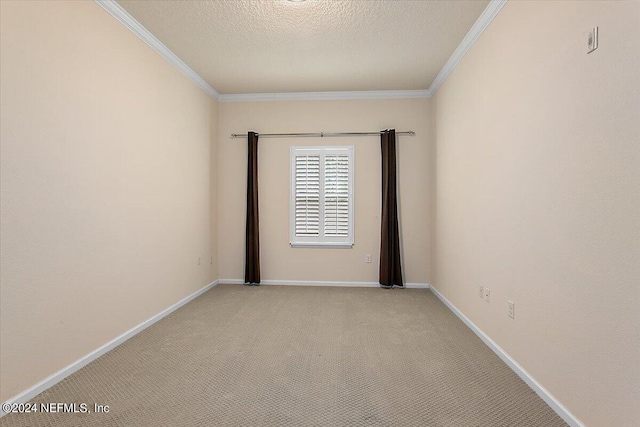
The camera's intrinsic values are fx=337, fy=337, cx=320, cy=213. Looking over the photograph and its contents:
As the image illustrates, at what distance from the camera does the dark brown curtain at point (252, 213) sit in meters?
4.93

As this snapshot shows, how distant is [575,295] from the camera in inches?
70.4

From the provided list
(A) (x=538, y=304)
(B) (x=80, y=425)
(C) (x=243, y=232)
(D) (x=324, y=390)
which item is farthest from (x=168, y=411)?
(C) (x=243, y=232)

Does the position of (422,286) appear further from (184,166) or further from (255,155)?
(184,166)

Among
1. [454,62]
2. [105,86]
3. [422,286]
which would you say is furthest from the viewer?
[422,286]

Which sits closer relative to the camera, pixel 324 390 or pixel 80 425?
pixel 80 425

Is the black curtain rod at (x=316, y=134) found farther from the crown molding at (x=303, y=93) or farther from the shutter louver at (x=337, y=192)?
the crown molding at (x=303, y=93)

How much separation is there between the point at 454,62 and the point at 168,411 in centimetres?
408

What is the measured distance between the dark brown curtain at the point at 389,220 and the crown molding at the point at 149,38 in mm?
2591

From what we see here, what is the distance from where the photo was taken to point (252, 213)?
4938 mm

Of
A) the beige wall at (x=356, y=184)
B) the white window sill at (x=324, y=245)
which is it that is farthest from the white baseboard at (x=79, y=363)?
the white window sill at (x=324, y=245)

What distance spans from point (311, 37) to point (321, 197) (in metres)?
2.24

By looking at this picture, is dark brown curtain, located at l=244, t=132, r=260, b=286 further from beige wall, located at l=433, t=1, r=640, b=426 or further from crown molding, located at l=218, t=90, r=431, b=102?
beige wall, located at l=433, t=1, r=640, b=426

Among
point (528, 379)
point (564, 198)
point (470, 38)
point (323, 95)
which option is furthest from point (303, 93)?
point (528, 379)

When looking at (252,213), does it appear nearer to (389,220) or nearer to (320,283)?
(320,283)
